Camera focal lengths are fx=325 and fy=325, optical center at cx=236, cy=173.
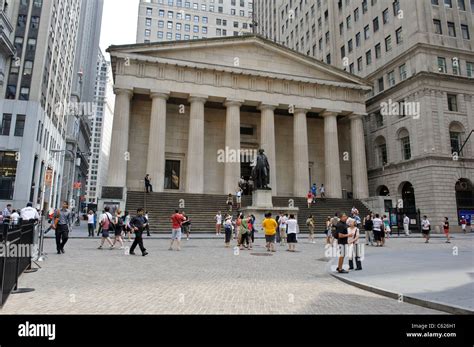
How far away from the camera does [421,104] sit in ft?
116

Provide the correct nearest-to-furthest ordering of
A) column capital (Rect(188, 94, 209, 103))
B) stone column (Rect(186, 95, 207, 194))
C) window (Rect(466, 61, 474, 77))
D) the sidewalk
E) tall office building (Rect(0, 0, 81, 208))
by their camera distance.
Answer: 1. the sidewalk
2. stone column (Rect(186, 95, 207, 194))
3. column capital (Rect(188, 94, 209, 103))
4. window (Rect(466, 61, 474, 77))
5. tall office building (Rect(0, 0, 81, 208))

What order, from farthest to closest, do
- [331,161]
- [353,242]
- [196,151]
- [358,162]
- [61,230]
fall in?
[358,162], [331,161], [196,151], [61,230], [353,242]

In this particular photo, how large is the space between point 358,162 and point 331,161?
12.3 ft

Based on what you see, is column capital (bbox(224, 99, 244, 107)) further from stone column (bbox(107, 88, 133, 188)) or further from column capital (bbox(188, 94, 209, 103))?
stone column (bbox(107, 88, 133, 188))

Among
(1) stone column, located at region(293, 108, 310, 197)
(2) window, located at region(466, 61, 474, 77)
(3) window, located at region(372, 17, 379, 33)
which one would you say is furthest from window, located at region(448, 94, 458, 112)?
(1) stone column, located at region(293, 108, 310, 197)

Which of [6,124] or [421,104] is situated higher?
[6,124]

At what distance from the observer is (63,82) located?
67000 millimetres

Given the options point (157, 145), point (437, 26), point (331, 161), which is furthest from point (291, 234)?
point (437, 26)

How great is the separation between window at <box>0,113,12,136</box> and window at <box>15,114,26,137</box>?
83 cm

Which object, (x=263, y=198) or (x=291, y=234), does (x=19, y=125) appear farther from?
(x=291, y=234)

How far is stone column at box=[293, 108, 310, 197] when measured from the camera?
36500 mm

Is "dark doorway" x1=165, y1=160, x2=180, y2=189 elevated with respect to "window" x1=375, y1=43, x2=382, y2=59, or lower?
lower

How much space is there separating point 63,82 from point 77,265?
68.0m
